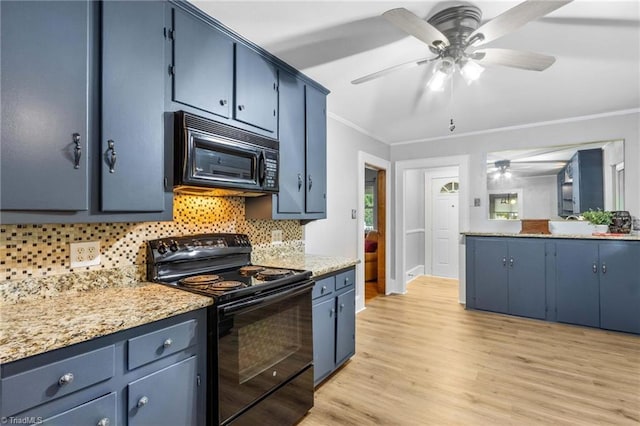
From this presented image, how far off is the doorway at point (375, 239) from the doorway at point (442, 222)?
1.14 metres

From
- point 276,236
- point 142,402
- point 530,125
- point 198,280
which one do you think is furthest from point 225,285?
point 530,125

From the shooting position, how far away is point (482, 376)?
248 cm

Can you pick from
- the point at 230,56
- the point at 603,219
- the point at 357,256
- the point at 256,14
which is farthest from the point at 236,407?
the point at 603,219

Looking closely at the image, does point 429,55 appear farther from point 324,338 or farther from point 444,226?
point 444,226

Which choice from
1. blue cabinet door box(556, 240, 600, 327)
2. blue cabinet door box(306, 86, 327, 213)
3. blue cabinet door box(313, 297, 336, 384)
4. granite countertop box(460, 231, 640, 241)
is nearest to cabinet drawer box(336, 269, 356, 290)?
blue cabinet door box(313, 297, 336, 384)

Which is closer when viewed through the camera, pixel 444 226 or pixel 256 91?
pixel 256 91

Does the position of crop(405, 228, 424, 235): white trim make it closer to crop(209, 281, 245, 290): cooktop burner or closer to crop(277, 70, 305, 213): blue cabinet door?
crop(277, 70, 305, 213): blue cabinet door

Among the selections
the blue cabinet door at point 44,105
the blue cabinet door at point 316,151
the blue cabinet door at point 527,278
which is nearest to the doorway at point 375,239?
the blue cabinet door at point 527,278

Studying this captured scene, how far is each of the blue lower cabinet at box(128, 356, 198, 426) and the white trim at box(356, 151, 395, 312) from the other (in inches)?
95.7

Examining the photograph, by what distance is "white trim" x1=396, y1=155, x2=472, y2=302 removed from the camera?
14.5 ft

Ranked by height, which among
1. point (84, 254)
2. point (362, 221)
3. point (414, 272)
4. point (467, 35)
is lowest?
point (414, 272)

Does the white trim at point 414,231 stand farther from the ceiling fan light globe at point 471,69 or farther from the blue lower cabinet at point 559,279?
the ceiling fan light globe at point 471,69

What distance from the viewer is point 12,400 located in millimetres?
920

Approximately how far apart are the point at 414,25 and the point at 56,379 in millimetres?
2038
